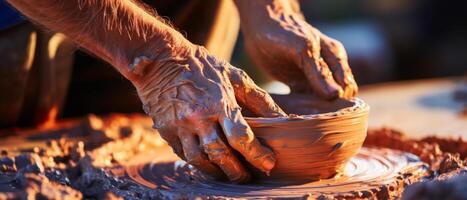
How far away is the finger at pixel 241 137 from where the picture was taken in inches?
79.7

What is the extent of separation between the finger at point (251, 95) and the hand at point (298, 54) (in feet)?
1.15

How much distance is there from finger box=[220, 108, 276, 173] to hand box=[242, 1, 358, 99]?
0.50 m

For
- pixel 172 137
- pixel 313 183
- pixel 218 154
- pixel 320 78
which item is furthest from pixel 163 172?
pixel 320 78

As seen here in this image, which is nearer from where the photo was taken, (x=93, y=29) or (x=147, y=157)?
(x=93, y=29)

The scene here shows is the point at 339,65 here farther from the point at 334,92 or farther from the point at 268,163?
the point at 268,163

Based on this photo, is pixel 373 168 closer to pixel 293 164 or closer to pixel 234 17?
pixel 293 164

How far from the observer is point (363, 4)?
10445 millimetres

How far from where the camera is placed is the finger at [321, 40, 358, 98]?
2.54m

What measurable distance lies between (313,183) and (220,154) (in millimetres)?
335

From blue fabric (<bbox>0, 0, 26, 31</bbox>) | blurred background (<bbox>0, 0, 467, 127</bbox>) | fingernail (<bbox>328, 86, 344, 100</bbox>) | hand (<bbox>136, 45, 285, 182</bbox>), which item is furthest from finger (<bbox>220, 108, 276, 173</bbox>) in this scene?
blurred background (<bbox>0, 0, 467, 127</bbox>)

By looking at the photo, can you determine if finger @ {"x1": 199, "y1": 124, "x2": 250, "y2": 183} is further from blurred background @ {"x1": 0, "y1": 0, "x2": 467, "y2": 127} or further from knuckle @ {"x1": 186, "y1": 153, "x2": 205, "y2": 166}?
blurred background @ {"x1": 0, "y1": 0, "x2": 467, "y2": 127}

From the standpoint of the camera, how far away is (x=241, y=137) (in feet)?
6.65

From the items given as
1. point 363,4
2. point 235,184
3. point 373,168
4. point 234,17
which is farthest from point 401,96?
point 363,4

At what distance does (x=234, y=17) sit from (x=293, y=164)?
1806 millimetres
